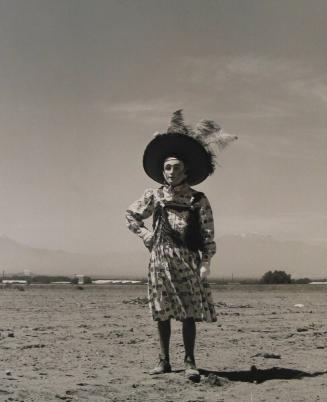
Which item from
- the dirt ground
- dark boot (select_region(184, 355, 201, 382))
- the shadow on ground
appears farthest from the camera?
the shadow on ground

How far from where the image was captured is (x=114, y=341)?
7129 mm

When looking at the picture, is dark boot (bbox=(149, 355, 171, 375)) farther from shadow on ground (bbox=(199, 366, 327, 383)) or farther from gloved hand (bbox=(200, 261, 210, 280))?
gloved hand (bbox=(200, 261, 210, 280))

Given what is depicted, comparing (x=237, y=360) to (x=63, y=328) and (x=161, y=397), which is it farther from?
(x=63, y=328)

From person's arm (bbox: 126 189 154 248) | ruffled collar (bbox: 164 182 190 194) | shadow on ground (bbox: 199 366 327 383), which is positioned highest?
ruffled collar (bbox: 164 182 190 194)

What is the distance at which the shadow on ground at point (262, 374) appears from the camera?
4.94 metres

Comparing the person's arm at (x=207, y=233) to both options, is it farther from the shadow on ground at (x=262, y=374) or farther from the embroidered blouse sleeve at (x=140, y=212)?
the shadow on ground at (x=262, y=374)

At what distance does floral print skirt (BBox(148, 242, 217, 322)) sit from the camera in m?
5.09

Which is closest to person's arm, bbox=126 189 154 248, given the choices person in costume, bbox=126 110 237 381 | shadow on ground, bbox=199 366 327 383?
person in costume, bbox=126 110 237 381

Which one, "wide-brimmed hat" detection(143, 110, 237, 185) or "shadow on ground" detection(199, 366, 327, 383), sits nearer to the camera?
"shadow on ground" detection(199, 366, 327, 383)

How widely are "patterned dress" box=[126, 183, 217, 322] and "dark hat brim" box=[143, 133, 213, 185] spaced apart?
0.95 feet

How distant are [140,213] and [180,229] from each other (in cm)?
44

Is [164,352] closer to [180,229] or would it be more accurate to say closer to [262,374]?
[262,374]

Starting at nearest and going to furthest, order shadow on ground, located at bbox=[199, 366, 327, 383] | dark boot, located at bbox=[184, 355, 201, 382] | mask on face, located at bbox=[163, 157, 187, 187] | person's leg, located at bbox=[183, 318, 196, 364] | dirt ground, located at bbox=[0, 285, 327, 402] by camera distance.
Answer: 1. dirt ground, located at bbox=[0, 285, 327, 402]
2. dark boot, located at bbox=[184, 355, 201, 382]
3. shadow on ground, located at bbox=[199, 366, 327, 383]
4. person's leg, located at bbox=[183, 318, 196, 364]
5. mask on face, located at bbox=[163, 157, 187, 187]

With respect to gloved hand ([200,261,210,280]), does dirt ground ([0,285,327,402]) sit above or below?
below
